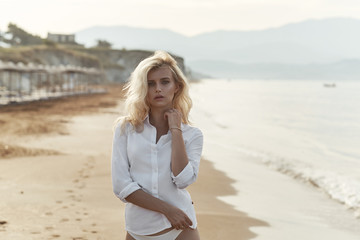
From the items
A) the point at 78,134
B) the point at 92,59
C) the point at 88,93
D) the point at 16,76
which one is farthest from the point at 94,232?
the point at 92,59

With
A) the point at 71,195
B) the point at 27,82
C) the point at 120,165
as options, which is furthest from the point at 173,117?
the point at 27,82

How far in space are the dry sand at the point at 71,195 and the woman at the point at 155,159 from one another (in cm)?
230

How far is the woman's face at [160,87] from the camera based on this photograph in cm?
206

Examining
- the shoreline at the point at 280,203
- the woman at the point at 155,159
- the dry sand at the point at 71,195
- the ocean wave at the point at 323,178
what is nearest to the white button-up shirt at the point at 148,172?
the woman at the point at 155,159

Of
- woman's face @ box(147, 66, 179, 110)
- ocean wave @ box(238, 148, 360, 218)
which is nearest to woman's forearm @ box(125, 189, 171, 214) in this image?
woman's face @ box(147, 66, 179, 110)

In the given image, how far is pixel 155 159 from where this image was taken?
6.42 ft

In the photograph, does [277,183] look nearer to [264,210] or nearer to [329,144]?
[264,210]

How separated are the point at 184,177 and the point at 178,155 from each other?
0.35ft

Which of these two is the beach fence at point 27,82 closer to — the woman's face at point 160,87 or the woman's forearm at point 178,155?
the woman's face at point 160,87

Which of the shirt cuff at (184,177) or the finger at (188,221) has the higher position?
the shirt cuff at (184,177)

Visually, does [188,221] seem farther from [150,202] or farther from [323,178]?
[323,178]

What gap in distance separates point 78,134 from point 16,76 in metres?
31.2

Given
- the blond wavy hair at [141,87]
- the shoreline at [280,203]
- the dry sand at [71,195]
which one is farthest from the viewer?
the shoreline at [280,203]

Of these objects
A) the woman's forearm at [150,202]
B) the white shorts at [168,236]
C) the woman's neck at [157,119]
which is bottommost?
the white shorts at [168,236]
